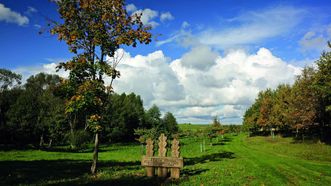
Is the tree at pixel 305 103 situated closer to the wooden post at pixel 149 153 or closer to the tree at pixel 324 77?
the tree at pixel 324 77

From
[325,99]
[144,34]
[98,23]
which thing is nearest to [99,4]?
[98,23]

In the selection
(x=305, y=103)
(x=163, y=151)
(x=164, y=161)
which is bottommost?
(x=164, y=161)

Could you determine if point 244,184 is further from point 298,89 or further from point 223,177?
point 298,89

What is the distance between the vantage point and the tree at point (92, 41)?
66.6 ft

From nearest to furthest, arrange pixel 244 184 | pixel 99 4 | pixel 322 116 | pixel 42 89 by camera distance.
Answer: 1. pixel 244 184
2. pixel 99 4
3. pixel 322 116
4. pixel 42 89

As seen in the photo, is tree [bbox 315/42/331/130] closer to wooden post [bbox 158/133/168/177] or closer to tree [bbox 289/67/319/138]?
tree [bbox 289/67/319/138]

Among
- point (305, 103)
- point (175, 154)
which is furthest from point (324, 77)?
point (175, 154)

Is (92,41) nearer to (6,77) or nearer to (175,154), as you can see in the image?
(175,154)

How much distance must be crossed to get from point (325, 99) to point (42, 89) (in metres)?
77.8

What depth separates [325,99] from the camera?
51562 millimetres

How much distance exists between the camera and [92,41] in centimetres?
2195

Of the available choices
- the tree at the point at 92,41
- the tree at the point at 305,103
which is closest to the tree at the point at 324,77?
the tree at the point at 305,103

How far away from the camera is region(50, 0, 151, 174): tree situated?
799 inches

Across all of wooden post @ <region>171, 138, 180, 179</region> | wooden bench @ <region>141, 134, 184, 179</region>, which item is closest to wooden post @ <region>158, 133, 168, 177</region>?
wooden bench @ <region>141, 134, 184, 179</region>
